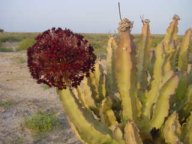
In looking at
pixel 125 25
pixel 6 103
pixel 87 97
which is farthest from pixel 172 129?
pixel 6 103

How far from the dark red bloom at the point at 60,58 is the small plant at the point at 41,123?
15.0 ft

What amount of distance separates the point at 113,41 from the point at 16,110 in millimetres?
4938

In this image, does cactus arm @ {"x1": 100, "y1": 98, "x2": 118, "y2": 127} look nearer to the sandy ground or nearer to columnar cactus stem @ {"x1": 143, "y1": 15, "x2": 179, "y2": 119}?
columnar cactus stem @ {"x1": 143, "y1": 15, "x2": 179, "y2": 119}

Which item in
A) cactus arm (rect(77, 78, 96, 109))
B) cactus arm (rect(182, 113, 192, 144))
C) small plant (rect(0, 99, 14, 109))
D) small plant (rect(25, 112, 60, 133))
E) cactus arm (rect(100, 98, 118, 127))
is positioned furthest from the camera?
small plant (rect(0, 99, 14, 109))

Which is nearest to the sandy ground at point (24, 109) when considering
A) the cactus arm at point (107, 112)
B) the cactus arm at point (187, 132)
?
the cactus arm at point (107, 112)

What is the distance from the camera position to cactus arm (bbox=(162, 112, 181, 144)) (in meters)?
3.16

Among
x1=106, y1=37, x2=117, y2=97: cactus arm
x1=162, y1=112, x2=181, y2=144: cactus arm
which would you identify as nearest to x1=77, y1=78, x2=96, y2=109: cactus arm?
x1=106, y1=37, x2=117, y2=97: cactus arm

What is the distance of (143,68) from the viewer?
3.64 meters

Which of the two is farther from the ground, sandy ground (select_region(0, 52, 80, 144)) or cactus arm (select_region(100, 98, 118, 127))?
cactus arm (select_region(100, 98, 118, 127))

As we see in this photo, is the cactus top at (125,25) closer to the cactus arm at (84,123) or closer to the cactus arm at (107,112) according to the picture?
the cactus arm at (84,123)

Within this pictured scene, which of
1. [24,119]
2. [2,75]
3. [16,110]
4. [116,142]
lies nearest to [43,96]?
[16,110]

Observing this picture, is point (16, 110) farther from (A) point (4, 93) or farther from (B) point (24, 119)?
(A) point (4, 93)

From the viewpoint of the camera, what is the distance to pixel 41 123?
736cm

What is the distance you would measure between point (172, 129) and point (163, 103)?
20 cm
